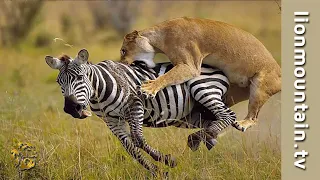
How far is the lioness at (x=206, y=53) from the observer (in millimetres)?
5469

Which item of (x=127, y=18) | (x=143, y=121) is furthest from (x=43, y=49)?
(x=143, y=121)

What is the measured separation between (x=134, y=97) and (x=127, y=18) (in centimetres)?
1580

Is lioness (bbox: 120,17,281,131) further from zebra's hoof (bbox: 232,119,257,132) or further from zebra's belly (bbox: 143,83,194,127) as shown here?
zebra's belly (bbox: 143,83,194,127)

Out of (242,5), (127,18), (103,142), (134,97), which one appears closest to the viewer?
(134,97)

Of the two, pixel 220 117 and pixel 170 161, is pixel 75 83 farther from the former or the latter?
pixel 220 117

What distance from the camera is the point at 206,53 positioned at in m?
5.63

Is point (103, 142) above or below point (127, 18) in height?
below

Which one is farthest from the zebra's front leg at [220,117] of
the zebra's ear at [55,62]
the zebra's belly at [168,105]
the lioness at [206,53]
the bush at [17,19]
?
the bush at [17,19]

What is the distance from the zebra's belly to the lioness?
0.54ft

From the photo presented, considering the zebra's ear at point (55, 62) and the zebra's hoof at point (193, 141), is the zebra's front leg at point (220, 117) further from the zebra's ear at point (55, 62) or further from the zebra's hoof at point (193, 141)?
the zebra's ear at point (55, 62)

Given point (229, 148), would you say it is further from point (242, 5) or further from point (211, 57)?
point (242, 5)

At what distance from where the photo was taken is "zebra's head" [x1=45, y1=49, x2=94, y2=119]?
5012 millimetres

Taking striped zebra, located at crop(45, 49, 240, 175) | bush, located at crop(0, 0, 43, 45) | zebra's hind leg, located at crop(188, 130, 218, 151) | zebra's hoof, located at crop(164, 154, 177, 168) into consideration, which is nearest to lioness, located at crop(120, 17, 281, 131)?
striped zebra, located at crop(45, 49, 240, 175)

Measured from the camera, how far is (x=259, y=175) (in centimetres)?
597
